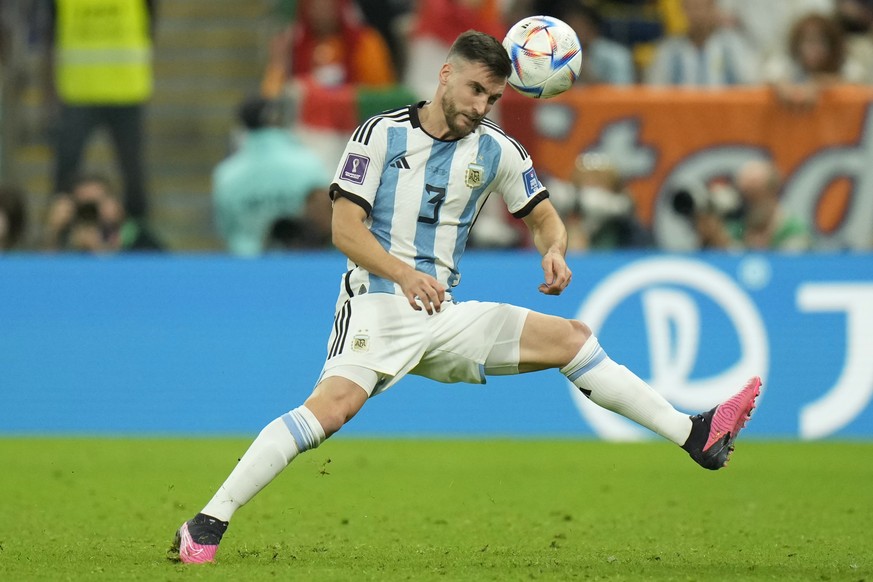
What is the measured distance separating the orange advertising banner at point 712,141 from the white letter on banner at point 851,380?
136cm

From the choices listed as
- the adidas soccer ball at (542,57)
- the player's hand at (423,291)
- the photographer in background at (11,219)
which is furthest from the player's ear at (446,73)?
the photographer in background at (11,219)

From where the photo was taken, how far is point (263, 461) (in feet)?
19.6

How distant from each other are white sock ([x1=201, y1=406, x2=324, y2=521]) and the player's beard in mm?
1333

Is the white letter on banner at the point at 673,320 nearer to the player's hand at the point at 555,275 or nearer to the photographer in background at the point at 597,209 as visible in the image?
the photographer in background at the point at 597,209

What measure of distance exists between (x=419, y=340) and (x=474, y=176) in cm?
75

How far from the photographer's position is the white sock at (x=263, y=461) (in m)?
5.98

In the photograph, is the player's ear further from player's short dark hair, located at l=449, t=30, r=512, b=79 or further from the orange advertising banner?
the orange advertising banner

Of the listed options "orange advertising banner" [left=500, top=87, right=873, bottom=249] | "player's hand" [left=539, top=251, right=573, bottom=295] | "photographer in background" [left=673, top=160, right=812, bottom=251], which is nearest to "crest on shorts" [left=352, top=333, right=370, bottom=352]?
"player's hand" [left=539, top=251, right=573, bottom=295]

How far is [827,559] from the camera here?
622 cm

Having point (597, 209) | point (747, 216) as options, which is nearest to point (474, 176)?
point (597, 209)

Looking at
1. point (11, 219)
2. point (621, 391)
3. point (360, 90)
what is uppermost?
point (360, 90)

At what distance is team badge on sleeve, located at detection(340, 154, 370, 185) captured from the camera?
6.24 meters

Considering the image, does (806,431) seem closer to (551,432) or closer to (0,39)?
(551,432)

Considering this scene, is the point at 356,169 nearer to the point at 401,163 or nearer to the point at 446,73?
the point at 401,163
